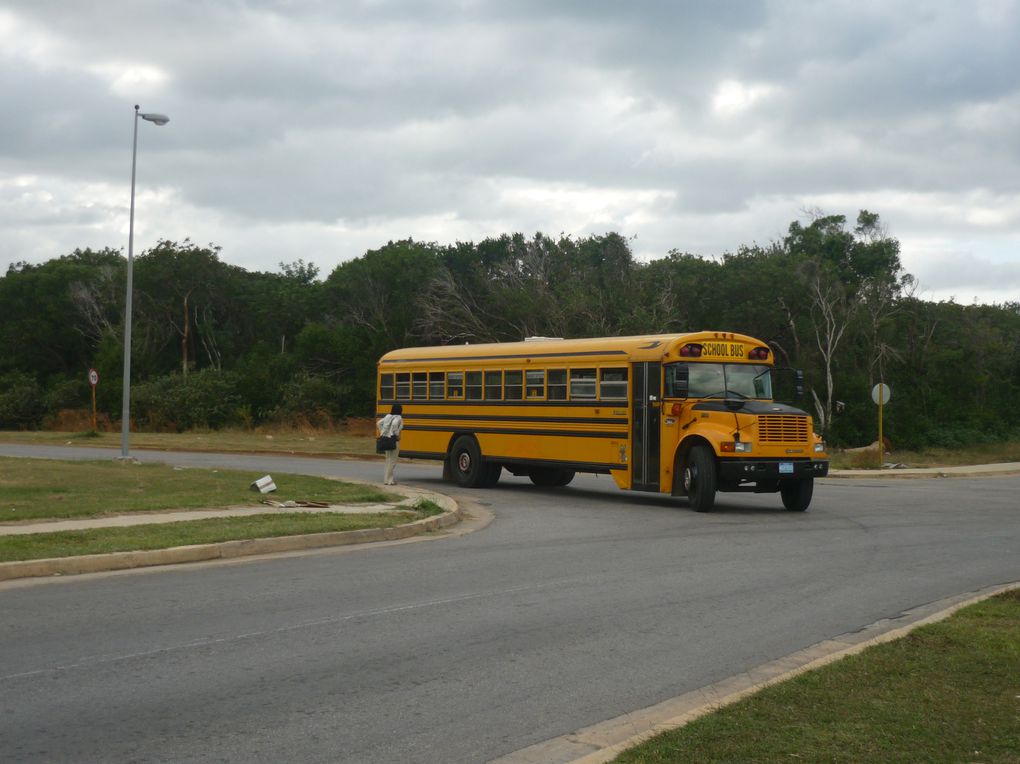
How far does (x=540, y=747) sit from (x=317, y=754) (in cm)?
111

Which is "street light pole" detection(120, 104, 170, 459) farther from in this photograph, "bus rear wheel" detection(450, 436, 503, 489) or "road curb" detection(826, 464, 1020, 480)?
"road curb" detection(826, 464, 1020, 480)

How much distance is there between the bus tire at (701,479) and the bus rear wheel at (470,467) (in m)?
5.41

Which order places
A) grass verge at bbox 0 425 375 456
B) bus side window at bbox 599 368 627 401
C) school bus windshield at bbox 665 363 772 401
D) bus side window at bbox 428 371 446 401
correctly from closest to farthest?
school bus windshield at bbox 665 363 772 401 < bus side window at bbox 599 368 627 401 < bus side window at bbox 428 371 446 401 < grass verge at bbox 0 425 375 456

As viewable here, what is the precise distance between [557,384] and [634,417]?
221 centimetres

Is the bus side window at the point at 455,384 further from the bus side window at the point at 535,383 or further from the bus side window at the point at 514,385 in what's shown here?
the bus side window at the point at 535,383

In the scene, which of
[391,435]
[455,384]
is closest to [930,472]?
[455,384]

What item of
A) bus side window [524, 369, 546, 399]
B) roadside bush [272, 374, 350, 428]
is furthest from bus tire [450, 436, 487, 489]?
roadside bush [272, 374, 350, 428]

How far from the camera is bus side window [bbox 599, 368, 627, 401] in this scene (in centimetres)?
2055

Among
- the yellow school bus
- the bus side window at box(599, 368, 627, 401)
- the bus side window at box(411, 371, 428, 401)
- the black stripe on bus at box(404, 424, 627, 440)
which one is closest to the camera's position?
the yellow school bus

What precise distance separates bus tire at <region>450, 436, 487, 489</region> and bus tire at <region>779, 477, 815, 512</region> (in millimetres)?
6598

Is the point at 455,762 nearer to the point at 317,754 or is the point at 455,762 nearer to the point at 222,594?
the point at 317,754

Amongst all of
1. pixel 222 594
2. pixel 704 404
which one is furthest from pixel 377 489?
pixel 222 594

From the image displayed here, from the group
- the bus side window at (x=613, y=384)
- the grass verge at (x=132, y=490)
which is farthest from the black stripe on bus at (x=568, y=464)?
the grass verge at (x=132, y=490)

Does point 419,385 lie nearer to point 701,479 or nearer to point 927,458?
point 701,479
